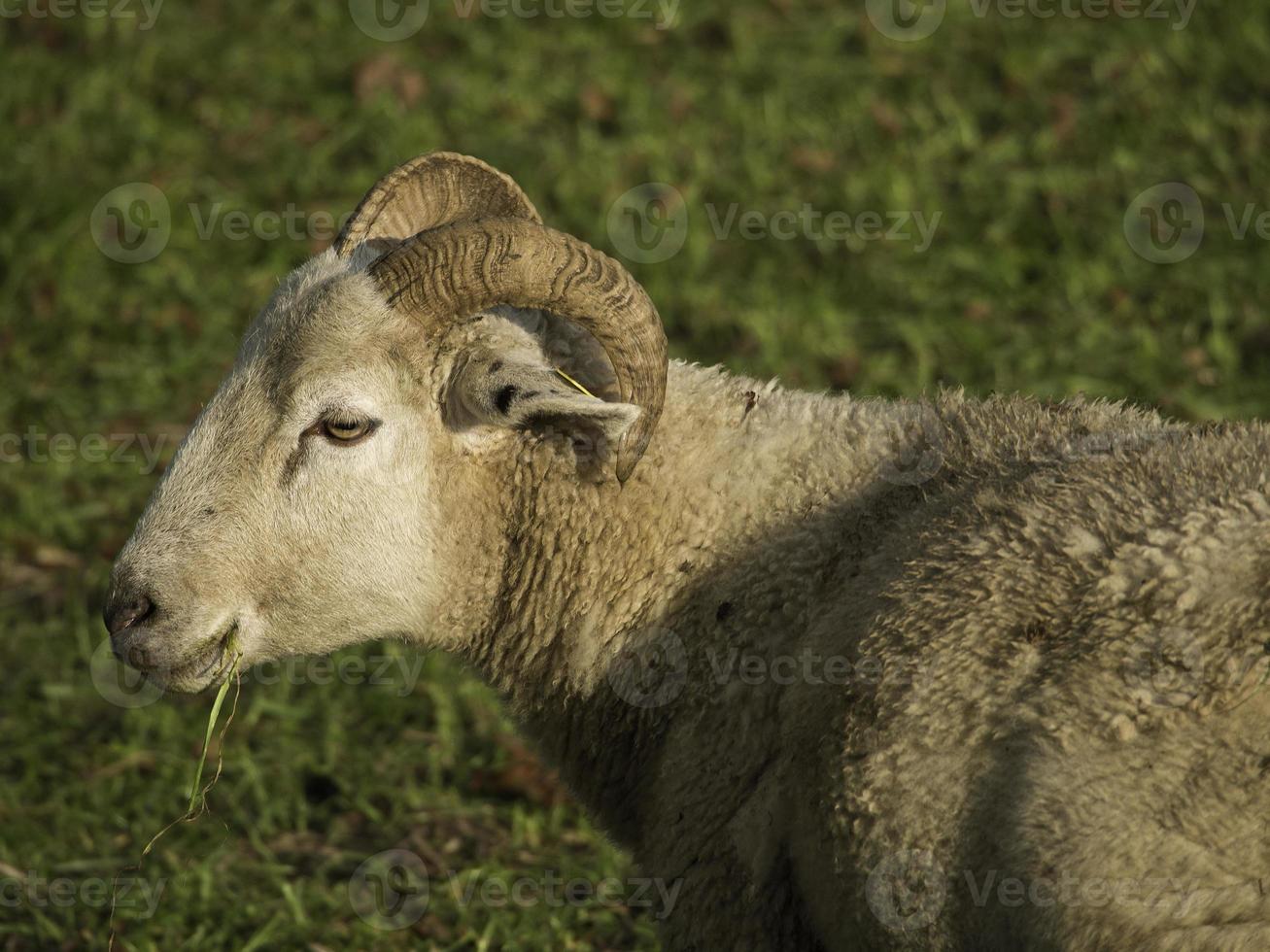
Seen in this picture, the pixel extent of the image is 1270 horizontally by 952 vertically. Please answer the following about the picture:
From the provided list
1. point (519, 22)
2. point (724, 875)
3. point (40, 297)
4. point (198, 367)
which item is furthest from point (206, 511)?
point (519, 22)

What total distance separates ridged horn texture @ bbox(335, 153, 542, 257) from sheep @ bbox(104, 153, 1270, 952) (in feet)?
0.04

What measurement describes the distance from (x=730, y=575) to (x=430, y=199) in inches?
58.1

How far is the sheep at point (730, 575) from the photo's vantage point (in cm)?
324

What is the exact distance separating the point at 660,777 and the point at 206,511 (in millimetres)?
1404

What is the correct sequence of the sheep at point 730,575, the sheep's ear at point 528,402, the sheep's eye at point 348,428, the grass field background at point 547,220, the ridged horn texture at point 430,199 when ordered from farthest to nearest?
the grass field background at point 547,220
the ridged horn texture at point 430,199
the sheep's eye at point 348,428
the sheep's ear at point 528,402
the sheep at point 730,575

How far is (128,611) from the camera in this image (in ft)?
13.0

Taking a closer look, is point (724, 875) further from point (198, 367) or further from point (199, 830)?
point (198, 367)

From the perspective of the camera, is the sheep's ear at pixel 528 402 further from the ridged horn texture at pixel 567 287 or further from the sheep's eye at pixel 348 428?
the sheep's eye at pixel 348 428

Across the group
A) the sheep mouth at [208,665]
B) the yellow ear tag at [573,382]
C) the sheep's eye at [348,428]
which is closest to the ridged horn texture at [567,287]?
the yellow ear tag at [573,382]

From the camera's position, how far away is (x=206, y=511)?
395 cm

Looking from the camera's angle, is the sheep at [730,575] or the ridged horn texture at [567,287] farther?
the ridged horn texture at [567,287]

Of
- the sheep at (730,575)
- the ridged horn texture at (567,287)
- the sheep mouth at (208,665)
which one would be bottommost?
the sheep mouth at (208,665)

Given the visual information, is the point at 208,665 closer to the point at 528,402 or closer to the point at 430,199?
the point at 528,402

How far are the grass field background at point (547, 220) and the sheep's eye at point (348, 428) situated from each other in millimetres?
2037
